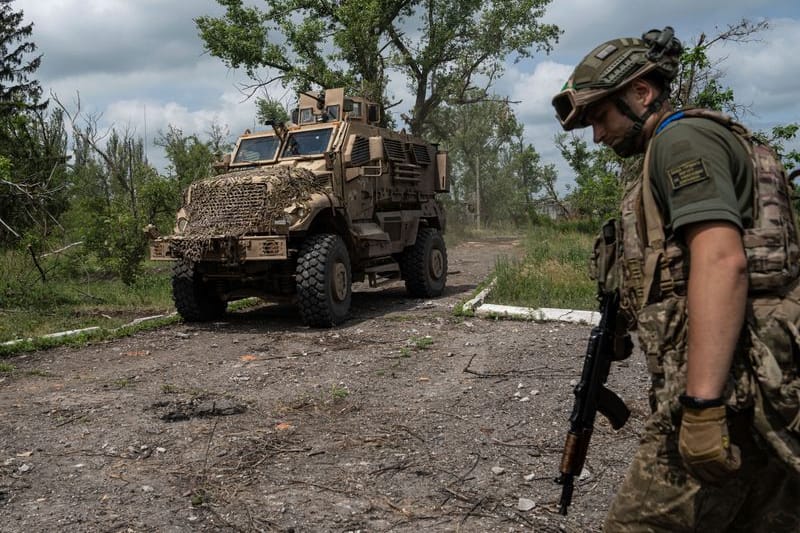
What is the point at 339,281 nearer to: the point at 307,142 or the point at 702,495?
the point at 307,142

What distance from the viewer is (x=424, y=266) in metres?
9.66

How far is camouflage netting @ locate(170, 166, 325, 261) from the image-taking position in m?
7.22

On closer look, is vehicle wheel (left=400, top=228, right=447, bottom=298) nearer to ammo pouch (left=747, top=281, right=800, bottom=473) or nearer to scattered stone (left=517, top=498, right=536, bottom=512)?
scattered stone (left=517, top=498, right=536, bottom=512)

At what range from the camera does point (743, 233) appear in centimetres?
165

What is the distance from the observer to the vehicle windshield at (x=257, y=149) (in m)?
8.70

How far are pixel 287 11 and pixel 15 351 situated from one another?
1831 cm

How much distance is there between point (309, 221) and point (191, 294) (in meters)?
1.65

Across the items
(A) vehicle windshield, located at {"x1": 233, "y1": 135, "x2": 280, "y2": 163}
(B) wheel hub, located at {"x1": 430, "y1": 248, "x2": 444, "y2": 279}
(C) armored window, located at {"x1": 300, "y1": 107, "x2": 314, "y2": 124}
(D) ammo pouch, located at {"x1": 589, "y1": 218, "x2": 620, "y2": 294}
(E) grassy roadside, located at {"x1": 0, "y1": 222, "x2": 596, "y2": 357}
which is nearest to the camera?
(D) ammo pouch, located at {"x1": 589, "y1": 218, "x2": 620, "y2": 294}

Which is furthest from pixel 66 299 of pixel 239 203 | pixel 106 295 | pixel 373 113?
pixel 373 113

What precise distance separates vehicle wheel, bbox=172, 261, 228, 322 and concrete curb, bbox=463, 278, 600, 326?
2.89m

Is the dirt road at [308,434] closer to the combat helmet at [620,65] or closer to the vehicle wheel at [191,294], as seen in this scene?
the vehicle wheel at [191,294]

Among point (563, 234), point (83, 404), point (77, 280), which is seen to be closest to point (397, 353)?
point (83, 404)

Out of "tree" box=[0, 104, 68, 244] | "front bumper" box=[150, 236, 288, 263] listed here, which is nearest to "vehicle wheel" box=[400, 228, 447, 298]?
"front bumper" box=[150, 236, 288, 263]

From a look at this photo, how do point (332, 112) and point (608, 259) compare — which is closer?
point (608, 259)
